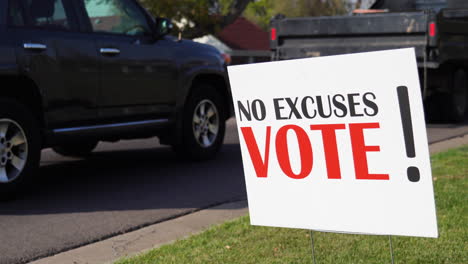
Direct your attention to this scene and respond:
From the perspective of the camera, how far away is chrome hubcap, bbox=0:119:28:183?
20.8 feet

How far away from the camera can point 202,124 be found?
8805 millimetres

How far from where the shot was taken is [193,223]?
581 centimetres

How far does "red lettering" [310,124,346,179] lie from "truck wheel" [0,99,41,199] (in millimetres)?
3560

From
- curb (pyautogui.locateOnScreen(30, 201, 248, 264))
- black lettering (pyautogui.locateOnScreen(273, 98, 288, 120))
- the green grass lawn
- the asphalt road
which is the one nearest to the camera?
black lettering (pyautogui.locateOnScreen(273, 98, 288, 120))

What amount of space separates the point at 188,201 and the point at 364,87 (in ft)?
11.4

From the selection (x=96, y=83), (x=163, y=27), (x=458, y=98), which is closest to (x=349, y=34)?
(x=458, y=98)

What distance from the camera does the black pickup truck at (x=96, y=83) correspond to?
21.2 feet

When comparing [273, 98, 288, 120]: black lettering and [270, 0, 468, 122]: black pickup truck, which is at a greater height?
[273, 98, 288, 120]: black lettering

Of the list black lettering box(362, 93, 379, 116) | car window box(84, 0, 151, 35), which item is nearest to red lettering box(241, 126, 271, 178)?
black lettering box(362, 93, 379, 116)

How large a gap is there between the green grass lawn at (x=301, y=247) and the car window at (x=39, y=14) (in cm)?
262

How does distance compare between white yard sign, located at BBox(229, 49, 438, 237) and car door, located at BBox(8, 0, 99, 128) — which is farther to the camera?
car door, located at BBox(8, 0, 99, 128)

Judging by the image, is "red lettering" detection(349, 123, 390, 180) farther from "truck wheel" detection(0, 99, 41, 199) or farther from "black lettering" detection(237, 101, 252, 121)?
"truck wheel" detection(0, 99, 41, 199)

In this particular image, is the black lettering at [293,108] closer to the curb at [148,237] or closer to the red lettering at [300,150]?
the red lettering at [300,150]

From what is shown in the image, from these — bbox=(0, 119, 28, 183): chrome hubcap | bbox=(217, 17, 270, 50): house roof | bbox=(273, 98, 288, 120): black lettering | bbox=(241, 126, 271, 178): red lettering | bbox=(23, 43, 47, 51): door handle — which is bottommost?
bbox=(217, 17, 270, 50): house roof
